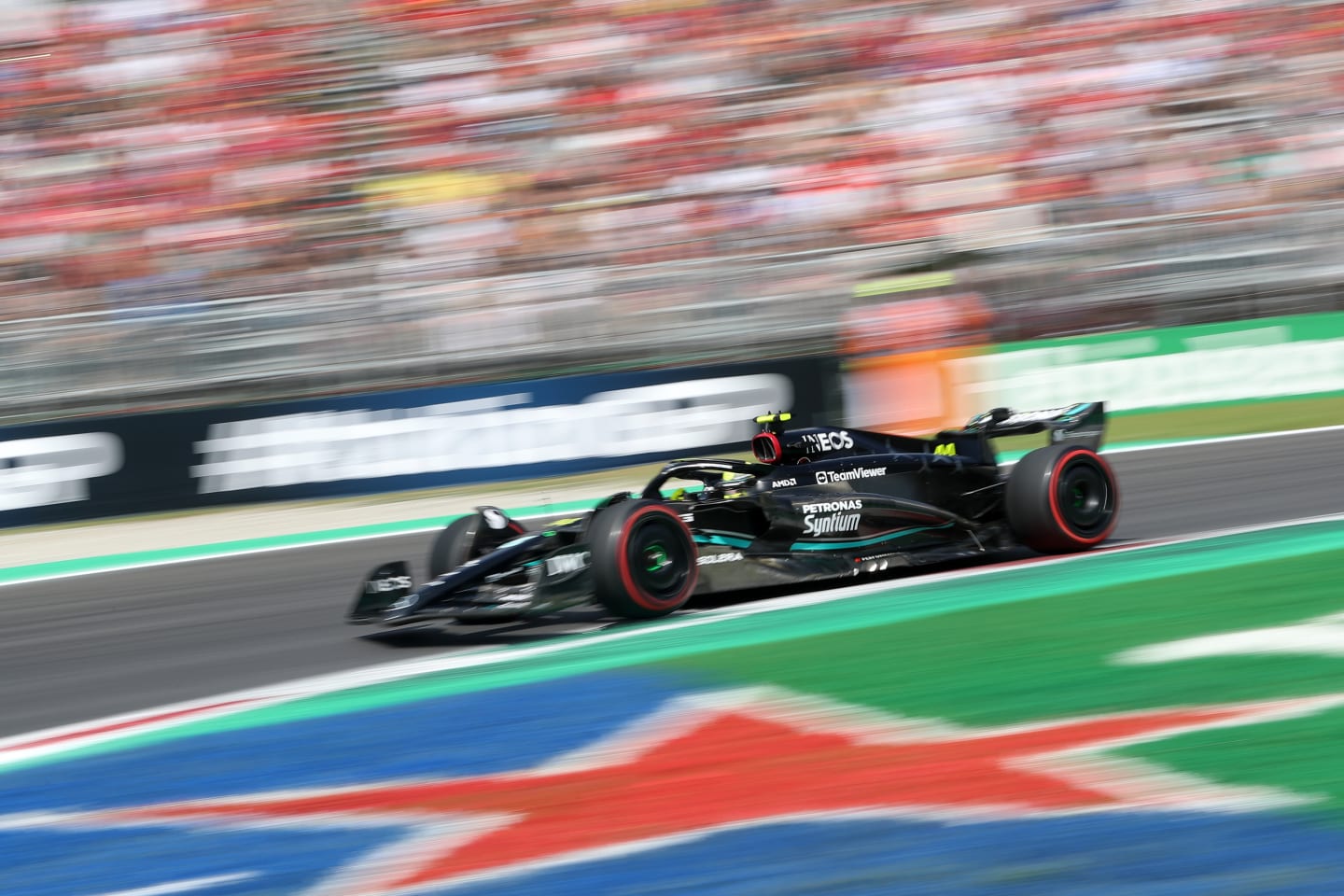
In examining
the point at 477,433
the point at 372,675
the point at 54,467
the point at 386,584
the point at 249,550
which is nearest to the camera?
the point at 372,675

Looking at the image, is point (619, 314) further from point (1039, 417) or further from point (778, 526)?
point (778, 526)

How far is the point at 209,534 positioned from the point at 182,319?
2225mm

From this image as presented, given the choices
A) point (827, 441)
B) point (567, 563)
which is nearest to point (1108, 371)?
point (827, 441)

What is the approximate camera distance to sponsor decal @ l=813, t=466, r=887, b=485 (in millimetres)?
6574

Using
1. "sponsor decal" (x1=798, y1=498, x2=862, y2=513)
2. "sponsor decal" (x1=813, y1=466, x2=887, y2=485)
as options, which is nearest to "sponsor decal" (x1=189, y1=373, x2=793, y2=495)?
"sponsor decal" (x1=813, y1=466, x2=887, y2=485)

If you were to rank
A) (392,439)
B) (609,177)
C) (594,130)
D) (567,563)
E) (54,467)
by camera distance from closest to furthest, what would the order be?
(567,563)
(54,467)
(392,439)
(609,177)
(594,130)

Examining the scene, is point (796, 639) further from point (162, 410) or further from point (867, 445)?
point (162, 410)

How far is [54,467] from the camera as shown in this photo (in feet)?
37.2

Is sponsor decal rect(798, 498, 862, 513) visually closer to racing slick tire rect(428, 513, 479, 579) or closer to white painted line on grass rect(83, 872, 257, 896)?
racing slick tire rect(428, 513, 479, 579)

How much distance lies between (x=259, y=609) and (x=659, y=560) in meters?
2.62

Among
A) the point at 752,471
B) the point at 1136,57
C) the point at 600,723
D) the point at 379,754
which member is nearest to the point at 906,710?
the point at 600,723

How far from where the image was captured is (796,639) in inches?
214

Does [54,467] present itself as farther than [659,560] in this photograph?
Yes

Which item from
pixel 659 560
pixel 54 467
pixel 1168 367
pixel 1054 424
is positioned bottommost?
pixel 659 560
